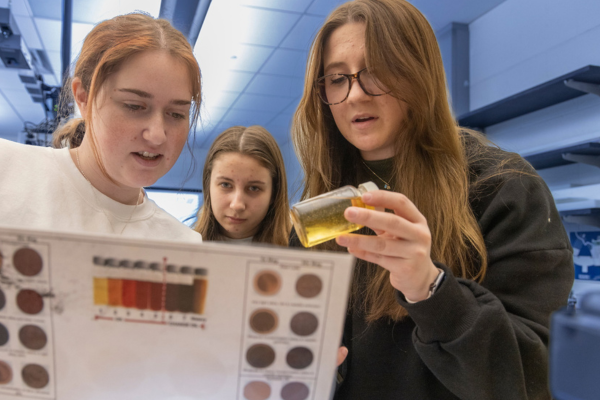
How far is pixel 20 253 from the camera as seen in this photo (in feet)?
1.74

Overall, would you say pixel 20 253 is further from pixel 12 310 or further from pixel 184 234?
pixel 184 234

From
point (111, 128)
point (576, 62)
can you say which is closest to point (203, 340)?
point (111, 128)

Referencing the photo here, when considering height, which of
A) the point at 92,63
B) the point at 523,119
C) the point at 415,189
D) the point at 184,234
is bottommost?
the point at 184,234

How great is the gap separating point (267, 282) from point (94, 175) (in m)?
0.67

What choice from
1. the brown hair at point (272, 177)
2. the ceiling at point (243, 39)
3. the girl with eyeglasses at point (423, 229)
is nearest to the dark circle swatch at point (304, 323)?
the girl with eyeglasses at point (423, 229)

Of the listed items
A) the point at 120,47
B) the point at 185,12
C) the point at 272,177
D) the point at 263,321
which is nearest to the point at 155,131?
the point at 120,47

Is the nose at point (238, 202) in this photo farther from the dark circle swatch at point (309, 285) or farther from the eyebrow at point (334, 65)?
the dark circle swatch at point (309, 285)

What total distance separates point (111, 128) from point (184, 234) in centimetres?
33

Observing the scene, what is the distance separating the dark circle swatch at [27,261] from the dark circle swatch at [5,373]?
125 mm

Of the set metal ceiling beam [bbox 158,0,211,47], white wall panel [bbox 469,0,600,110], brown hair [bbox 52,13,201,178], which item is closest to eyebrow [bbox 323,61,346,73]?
brown hair [bbox 52,13,201,178]

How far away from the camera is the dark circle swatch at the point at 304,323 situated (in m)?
0.53

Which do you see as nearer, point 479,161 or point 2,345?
point 2,345

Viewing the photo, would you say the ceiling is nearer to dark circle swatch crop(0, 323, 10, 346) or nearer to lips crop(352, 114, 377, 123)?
lips crop(352, 114, 377, 123)

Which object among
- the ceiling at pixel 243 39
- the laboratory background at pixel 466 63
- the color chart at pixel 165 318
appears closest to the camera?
the color chart at pixel 165 318
